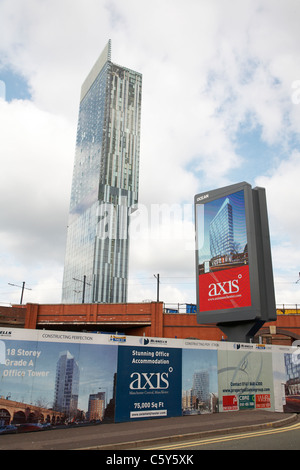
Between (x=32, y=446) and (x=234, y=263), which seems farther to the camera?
(x=234, y=263)

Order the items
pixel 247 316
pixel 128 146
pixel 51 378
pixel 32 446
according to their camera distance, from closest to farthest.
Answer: pixel 32 446 → pixel 51 378 → pixel 247 316 → pixel 128 146

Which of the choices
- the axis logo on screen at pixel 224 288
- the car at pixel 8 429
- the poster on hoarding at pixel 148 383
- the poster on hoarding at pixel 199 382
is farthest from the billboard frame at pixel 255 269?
the car at pixel 8 429

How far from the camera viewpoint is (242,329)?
70.1 feet

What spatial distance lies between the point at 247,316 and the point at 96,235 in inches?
4126

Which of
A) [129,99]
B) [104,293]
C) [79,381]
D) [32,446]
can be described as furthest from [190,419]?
[129,99]

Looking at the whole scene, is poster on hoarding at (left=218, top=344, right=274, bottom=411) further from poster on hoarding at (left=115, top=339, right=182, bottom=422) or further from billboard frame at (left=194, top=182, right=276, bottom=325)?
billboard frame at (left=194, top=182, right=276, bottom=325)

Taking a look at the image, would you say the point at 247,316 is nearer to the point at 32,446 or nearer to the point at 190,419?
the point at 190,419

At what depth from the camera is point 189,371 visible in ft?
49.8

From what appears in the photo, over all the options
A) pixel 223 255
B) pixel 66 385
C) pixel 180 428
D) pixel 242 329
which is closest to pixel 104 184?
pixel 223 255

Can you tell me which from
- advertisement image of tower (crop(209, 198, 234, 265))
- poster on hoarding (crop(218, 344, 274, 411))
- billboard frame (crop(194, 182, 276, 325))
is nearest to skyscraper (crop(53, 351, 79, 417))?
→ poster on hoarding (crop(218, 344, 274, 411))

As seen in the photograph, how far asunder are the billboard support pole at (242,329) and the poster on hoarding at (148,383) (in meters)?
7.31

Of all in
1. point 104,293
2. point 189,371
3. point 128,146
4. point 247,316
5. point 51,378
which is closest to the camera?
point 51,378

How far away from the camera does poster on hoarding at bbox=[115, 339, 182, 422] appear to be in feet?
43.2

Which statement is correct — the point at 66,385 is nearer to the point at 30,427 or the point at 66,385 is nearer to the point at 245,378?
the point at 30,427
